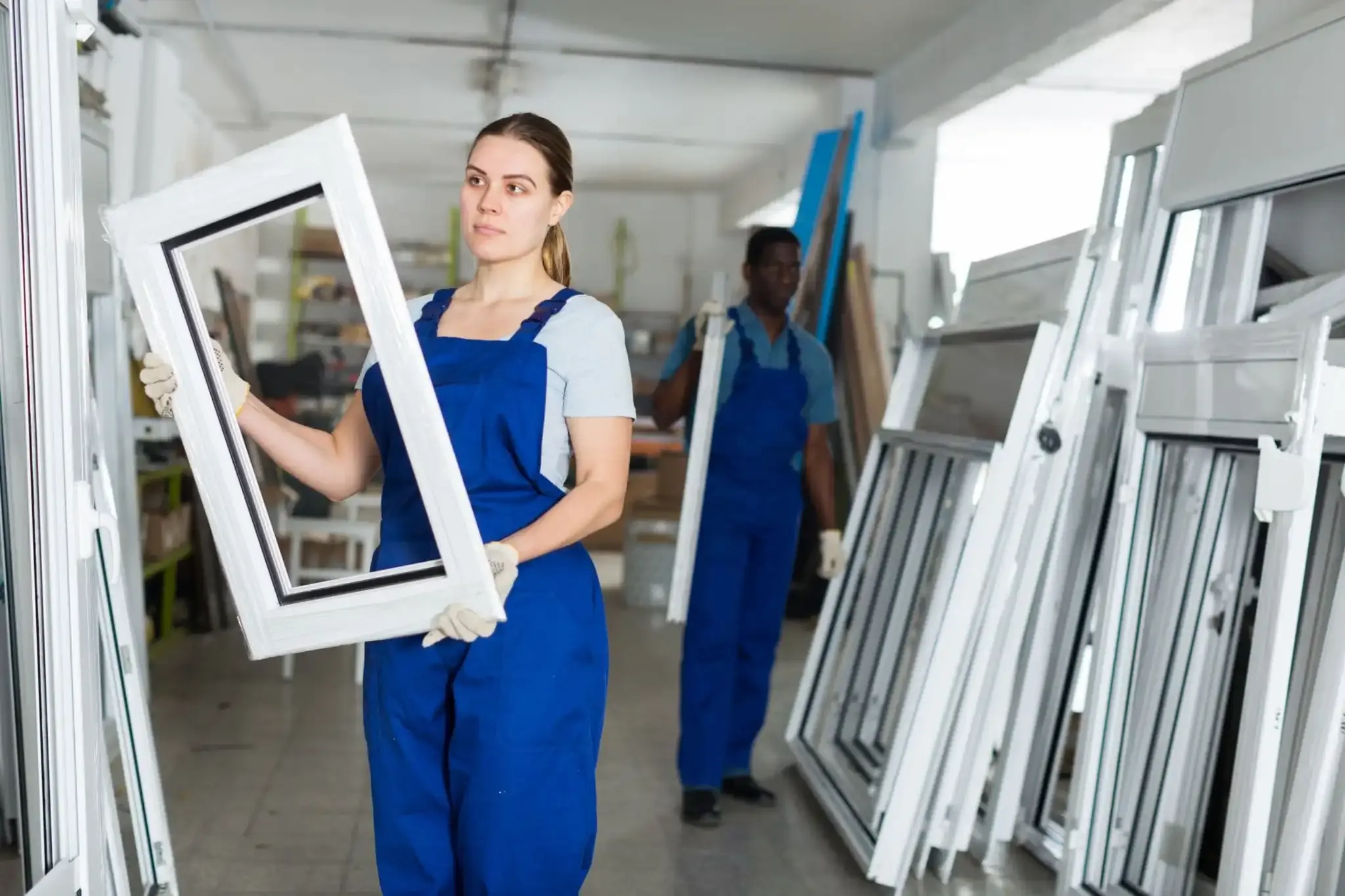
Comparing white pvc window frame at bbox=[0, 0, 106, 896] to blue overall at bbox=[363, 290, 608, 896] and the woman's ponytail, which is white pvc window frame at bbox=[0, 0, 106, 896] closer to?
blue overall at bbox=[363, 290, 608, 896]

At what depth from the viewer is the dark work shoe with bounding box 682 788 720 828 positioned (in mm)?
3172

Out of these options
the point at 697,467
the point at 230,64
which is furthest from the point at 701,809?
the point at 230,64

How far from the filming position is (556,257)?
1.78m

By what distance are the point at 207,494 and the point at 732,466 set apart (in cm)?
188

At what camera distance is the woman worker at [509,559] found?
1.53m

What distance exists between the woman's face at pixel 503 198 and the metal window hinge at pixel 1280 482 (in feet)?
3.66

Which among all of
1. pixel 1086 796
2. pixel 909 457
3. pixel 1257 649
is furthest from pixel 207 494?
pixel 909 457

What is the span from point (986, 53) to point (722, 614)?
2969 mm

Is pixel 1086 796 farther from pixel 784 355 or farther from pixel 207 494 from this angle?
pixel 207 494

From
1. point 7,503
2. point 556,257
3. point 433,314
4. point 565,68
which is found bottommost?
point 7,503

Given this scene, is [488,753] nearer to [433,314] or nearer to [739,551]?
[433,314]

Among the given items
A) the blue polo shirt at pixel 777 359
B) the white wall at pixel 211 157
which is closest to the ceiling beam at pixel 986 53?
the blue polo shirt at pixel 777 359

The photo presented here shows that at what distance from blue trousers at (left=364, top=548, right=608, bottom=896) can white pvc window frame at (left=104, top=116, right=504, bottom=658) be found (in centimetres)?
11

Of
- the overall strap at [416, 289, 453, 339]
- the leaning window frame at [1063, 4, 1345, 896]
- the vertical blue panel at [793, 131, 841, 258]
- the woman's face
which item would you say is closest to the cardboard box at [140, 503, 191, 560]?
the vertical blue panel at [793, 131, 841, 258]
